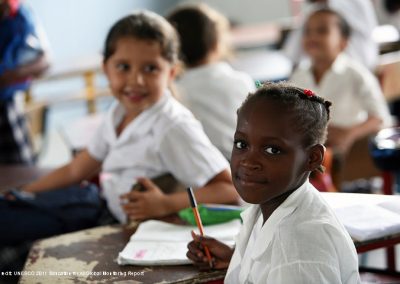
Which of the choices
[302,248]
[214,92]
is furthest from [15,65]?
[302,248]

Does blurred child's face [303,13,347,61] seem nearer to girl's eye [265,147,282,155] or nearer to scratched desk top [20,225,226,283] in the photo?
scratched desk top [20,225,226,283]

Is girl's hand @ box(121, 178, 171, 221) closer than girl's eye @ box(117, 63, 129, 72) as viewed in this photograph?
Yes

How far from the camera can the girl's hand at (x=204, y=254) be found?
56.6 inches

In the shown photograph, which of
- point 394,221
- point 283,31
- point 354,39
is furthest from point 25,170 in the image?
point 283,31

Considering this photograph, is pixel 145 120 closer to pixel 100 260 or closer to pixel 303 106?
pixel 100 260

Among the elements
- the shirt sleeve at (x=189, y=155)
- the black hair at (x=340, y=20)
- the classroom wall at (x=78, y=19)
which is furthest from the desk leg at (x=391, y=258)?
the classroom wall at (x=78, y=19)

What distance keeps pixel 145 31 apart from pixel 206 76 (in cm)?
76

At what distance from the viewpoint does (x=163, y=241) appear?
161 cm

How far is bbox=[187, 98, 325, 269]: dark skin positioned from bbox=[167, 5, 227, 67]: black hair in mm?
1523

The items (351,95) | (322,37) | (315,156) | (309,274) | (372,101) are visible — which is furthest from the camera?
(322,37)

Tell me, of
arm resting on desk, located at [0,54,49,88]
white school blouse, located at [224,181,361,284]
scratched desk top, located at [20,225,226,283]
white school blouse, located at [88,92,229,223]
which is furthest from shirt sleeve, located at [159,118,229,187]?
arm resting on desk, located at [0,54,49,88]

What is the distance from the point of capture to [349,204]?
5.40 ft

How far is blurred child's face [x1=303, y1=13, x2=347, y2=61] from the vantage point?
134 inches

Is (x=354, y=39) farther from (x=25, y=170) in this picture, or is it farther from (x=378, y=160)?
(x=25, y=170)
